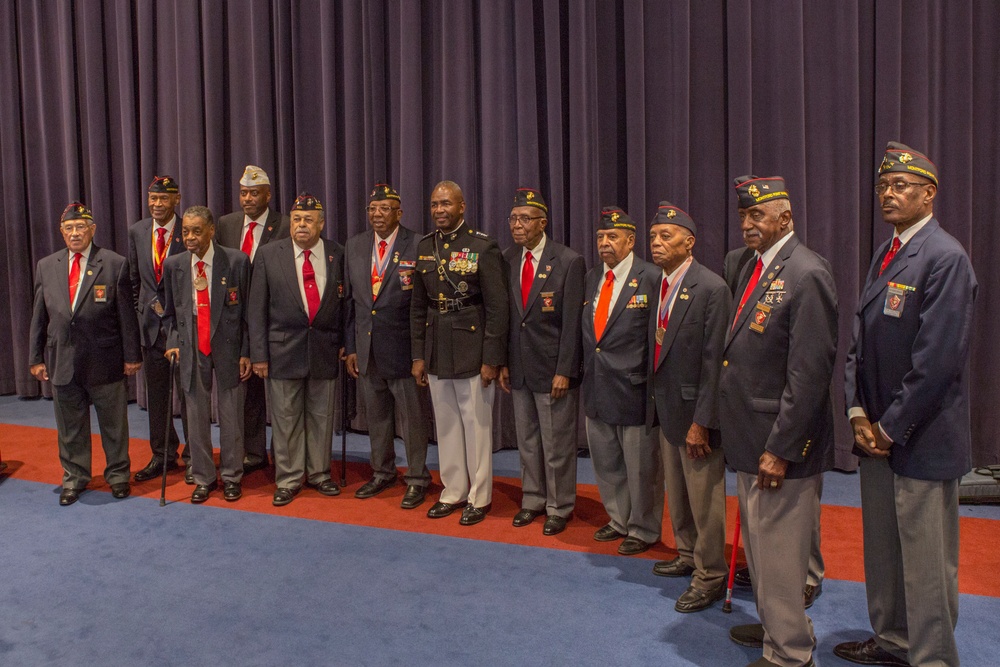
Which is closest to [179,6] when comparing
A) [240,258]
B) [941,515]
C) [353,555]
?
[240,258]

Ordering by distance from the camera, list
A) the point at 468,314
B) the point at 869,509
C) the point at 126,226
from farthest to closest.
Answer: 1. the point at 126,226
2. the point at 468,314
3. the point at 869,509

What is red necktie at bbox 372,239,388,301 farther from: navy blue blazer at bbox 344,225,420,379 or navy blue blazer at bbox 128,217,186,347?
navy blue blazer at bbox 128,217,186,347

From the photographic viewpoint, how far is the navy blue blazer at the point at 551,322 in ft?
13.3

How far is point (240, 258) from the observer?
15.4 feet

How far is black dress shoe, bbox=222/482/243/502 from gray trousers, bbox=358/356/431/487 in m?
0.81

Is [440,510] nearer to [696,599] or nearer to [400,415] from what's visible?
[400,415]

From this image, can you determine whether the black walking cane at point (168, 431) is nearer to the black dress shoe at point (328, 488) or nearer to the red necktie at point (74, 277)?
the red necktie at point (74, 277)

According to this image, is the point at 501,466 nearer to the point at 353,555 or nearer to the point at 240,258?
the point at 353,555

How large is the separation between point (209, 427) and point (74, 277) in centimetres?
113

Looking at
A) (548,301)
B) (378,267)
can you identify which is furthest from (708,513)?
(378,267)

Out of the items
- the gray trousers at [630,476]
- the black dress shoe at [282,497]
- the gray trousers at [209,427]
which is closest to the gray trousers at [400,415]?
the black dress shoe at [282,497]

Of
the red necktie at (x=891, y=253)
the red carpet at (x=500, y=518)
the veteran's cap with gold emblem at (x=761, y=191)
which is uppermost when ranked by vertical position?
the veteran's cap with gold emblem at (x=761, y=191)

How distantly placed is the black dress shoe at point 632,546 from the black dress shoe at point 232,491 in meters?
2.19

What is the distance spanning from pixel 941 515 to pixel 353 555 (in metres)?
2.45
